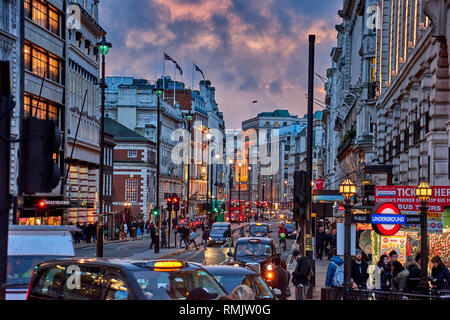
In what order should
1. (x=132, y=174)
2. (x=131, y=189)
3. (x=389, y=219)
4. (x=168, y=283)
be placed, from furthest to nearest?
1. (x=132, y=174)
2. (x=131, y=189)
3. (x=389, y=219)
4. (x=168, y=283)

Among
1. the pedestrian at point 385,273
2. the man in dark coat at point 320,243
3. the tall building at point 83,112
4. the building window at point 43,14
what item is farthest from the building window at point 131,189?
the pedestrian at point 385,273

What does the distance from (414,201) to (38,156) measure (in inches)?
713

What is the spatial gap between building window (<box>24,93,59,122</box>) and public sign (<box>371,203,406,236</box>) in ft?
104

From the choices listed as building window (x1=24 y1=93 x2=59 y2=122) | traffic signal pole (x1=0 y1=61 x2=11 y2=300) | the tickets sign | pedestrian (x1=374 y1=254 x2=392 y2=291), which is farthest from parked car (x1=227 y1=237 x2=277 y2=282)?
building window (x1=24 y1=93 x2=59 y2=122)

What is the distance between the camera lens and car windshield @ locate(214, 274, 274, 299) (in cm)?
1427

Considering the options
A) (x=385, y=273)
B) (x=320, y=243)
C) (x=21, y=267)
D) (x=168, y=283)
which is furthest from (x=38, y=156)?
(x=320, y=243)

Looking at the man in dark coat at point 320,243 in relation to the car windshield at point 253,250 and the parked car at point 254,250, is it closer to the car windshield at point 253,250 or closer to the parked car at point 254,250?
the parked car at point 254,250

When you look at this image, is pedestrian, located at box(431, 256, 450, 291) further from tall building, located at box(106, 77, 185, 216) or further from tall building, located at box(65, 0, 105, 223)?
tall building, located at box(106, 77, 185, 216)

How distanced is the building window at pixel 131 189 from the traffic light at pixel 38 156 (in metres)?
90.2

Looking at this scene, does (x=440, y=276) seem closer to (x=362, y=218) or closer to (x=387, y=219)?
(x=387, y=219)

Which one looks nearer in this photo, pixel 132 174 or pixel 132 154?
pixel 132 174

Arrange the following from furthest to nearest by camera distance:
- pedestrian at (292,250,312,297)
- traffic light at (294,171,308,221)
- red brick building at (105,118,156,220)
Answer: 1. red brick building at (105,118,156,220)
2. traffic light at (294,171,308,221)
3. pedestrian at (292,250,312,297)

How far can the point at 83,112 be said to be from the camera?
6638 cm

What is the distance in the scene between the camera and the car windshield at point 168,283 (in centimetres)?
1092
